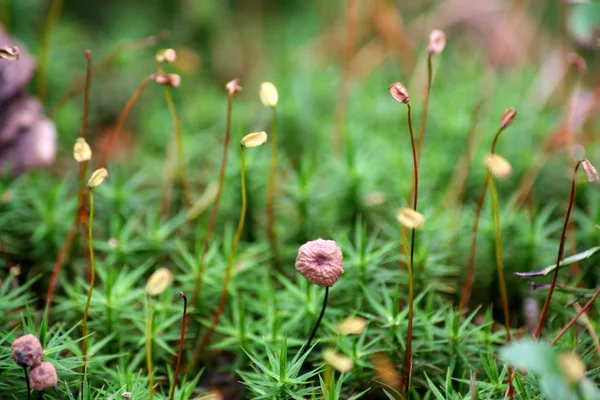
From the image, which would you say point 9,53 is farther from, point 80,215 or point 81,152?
point 80,215

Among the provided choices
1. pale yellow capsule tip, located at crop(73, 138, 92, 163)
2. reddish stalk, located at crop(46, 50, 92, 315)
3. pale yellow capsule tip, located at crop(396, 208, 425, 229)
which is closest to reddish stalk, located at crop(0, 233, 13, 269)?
reddish stalk, located at crop(46, 50, 92, 315)

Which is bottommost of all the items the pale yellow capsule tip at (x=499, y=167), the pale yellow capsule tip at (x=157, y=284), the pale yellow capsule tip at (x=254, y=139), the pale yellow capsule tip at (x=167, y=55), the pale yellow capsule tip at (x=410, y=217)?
the pale yellow capsule tip at (x=157, y=284)

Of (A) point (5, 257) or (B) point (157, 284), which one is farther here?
(A) point (5, 257)

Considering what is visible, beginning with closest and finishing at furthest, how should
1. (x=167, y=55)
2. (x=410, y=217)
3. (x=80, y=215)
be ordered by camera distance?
1. (x=410, y=217)
2. (x=167, y=55)
3. (x=80, y=215)

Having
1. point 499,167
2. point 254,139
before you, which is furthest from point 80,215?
point 499,167

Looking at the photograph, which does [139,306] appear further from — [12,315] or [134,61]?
[134,61]

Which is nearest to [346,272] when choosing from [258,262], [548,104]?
[258,262]

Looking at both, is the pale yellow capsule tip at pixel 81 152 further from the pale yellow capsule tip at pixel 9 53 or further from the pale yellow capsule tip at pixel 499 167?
the pale yellow capsule tip at pixel 499 167

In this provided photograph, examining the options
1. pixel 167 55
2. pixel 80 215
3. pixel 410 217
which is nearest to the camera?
pixel 410 217

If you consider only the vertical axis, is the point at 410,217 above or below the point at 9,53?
below

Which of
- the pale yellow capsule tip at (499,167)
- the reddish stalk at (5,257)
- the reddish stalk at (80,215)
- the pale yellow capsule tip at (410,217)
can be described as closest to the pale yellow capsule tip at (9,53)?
the reddish stalk at (80,215)

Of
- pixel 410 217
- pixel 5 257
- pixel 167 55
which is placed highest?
pixel 167 55
